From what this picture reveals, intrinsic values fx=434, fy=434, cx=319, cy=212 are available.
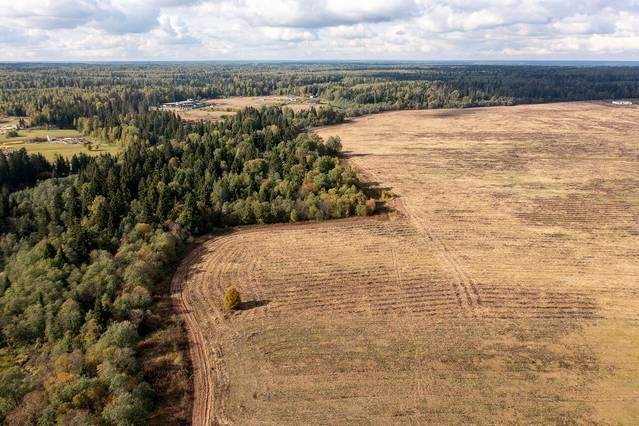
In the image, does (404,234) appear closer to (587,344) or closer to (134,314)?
(587,344)

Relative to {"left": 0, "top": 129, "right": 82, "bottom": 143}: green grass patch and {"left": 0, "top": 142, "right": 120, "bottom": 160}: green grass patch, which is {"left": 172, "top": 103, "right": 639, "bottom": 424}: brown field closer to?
{"left": 0, "top": 142, "right": 120, "bottom": 160}: green grass patch

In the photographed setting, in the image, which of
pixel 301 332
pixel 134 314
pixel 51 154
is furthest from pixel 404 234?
pixel 51 154

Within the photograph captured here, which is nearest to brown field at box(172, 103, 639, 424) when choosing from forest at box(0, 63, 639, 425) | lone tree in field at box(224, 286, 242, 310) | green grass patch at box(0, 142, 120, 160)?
lone tree in field at box(224, 286, 242, 310)

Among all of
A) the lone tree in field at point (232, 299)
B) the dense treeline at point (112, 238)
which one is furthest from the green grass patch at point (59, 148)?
the lone tree in field at point (232, 299)

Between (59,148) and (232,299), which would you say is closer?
(232,299)

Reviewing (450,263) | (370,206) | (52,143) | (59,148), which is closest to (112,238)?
(370,206)

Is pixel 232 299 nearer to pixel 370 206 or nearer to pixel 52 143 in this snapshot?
pixel 370 206

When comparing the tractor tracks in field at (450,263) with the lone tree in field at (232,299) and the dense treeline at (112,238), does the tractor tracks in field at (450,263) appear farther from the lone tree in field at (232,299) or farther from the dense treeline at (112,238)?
the lone tree in field at (232,299)

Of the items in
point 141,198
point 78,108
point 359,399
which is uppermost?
point 78,108
